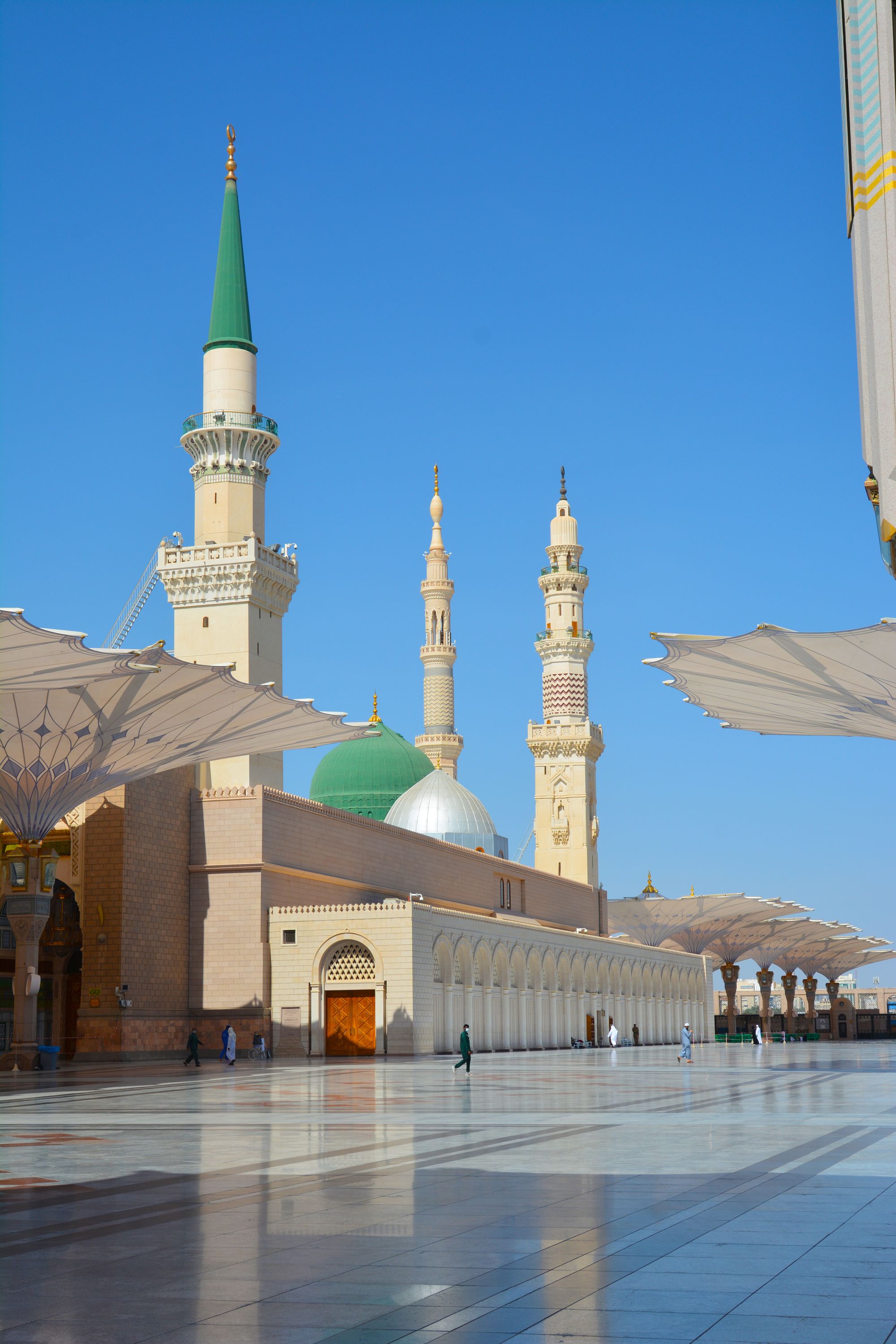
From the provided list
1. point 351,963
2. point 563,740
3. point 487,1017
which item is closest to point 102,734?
point 351,963

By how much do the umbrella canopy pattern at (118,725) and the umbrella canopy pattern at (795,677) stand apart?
8316mm

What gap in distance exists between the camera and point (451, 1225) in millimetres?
7699

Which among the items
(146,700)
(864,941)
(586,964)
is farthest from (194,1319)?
(864,941)

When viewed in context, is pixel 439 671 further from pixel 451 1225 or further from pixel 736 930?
pixel 451 1225

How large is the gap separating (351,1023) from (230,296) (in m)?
22.1

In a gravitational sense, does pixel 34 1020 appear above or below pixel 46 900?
below

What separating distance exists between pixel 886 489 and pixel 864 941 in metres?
89.4

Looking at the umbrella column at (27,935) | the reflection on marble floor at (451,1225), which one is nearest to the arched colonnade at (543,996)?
the umbrella column at (27,935)

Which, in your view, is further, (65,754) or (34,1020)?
(34,1020)

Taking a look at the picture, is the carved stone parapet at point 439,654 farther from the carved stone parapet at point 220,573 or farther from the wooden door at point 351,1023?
the wooden door at point 351,1023

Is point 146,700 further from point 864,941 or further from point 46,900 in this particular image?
point 864,941

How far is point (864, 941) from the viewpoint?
88688 millimetres

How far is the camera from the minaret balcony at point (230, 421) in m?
43.9

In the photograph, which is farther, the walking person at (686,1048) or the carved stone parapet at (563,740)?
the carved stone parapet at (563,740)
